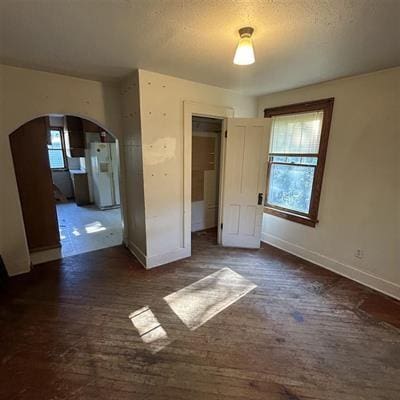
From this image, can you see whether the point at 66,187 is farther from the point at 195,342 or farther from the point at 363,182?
the point at 363,182

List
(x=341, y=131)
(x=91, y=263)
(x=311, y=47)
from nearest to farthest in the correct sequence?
(x=311, y=47) → (x=341, y=131) → (x=91, y=263)

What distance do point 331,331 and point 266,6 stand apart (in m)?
2.65

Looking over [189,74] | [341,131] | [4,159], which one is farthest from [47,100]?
[341,131]

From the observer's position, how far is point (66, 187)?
281 inches

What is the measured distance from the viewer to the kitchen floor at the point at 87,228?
3738 mm

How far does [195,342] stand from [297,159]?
2853mm

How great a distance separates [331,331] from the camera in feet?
6.68

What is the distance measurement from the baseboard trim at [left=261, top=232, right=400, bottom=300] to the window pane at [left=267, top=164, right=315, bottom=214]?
611mm

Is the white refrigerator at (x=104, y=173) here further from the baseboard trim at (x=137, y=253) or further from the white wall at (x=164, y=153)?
the white wall at (x=164, y=153)

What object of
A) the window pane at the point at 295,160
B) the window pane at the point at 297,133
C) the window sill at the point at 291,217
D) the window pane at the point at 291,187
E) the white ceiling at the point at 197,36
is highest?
the white ceiling at the point at 197,36

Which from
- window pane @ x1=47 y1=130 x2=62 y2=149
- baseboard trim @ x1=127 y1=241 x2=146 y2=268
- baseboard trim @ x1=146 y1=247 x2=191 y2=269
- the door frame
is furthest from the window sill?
window pane @ x1=47 y1=130 x2=62 y2=149

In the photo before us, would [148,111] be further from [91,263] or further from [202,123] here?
[91,263]

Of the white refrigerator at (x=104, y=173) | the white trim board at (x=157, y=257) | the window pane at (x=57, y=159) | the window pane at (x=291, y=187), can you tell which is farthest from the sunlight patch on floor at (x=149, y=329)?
the window pane at (x=57, y=159)

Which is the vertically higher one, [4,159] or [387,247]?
[4,159]
